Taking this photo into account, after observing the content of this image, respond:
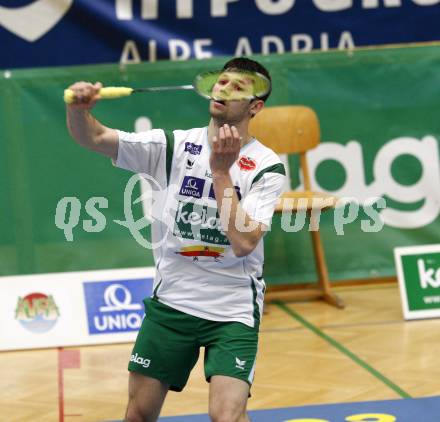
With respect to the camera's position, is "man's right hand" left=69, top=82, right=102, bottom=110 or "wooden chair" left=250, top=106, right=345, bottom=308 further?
"wooden chair" left=250, top=106, right=345, bottom=308

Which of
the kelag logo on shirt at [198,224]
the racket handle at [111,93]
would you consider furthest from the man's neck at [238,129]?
the racket handle at [111,93]

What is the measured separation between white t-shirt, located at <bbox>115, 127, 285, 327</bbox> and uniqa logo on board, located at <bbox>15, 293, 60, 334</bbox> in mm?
2936

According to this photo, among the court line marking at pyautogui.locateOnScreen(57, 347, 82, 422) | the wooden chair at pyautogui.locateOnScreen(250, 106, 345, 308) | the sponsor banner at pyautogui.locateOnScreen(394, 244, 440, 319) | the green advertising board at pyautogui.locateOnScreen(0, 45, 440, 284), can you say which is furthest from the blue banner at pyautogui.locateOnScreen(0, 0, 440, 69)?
the court line marking at pyautogui.locateOnScreen(57, 347, 82, 422)

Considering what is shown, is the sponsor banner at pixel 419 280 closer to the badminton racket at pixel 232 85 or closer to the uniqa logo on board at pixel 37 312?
the uniqa logo on board at pixel 37 312

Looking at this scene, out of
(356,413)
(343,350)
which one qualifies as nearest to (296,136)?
(343,350)

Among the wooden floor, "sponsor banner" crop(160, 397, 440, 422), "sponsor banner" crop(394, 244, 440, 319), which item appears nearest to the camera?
"sponsor banner" crop(160, 397, 440, 422)

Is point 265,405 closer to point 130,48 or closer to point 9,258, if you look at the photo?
point 9,258

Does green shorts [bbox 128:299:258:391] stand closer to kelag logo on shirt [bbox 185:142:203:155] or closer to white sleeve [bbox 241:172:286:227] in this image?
white sleeve [bbox 241:172:286:227]

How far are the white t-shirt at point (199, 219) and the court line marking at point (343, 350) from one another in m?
1.83

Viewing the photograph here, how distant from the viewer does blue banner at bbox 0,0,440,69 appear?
8516 mm

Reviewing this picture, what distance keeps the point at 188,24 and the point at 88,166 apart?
1.53 m

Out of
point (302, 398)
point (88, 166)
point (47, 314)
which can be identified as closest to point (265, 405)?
point (302, 398)

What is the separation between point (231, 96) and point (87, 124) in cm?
58

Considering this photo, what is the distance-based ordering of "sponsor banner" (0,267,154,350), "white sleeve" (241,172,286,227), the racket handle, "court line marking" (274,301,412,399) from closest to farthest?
the racket handle, "white sleeve" (241,172,286,227), "court line marking" (274,301,412,399), "sponsor banner" (0,267,154,350)
